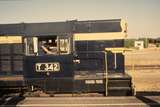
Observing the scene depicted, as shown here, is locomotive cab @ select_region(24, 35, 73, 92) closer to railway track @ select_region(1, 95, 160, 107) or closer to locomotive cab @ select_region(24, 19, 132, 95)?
locomotive cab @ select_region(24, 19, 132, 95)

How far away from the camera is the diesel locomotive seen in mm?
12109

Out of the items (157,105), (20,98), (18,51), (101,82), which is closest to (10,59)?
(18,51)

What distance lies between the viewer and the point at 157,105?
435 inches

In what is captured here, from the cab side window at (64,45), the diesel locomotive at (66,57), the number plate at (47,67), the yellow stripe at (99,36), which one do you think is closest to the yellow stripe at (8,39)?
the diesel locomotive at (66,57)

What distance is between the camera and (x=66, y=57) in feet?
39.8

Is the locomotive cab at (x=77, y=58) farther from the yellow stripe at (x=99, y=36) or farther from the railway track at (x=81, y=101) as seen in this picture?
the railway track at (x=81, y=101)

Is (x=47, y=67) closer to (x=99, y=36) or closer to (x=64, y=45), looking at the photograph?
(x=64, y=45)

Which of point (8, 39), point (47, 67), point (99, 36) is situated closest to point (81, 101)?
point (47, 67)

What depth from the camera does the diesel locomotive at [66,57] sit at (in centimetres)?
1211

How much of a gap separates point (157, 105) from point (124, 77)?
5.17 ft

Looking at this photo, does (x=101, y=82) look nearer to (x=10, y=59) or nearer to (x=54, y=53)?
(x=54, y=53)

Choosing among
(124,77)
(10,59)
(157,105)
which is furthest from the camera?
(10,59)

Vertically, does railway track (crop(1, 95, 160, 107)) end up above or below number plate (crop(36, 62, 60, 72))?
below

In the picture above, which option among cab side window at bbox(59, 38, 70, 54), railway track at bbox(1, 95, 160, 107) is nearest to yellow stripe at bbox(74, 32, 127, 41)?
cab side window at bbox(59, 38, 70, 54)
